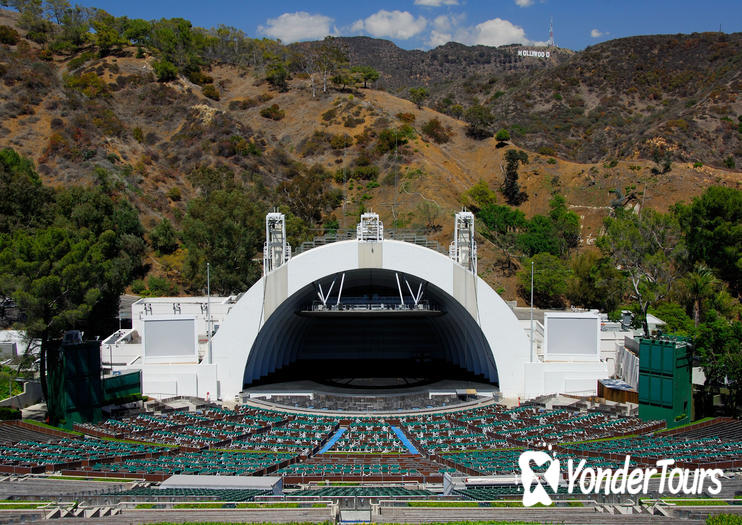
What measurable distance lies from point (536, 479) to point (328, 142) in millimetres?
82737

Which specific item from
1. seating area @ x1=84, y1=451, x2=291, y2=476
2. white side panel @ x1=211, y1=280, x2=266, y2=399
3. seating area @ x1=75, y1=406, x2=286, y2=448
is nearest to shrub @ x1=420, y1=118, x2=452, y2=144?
white side panel @ x1=211, y1=280, x2=266, y2=399

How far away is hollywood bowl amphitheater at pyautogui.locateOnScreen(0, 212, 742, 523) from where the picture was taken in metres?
17.5

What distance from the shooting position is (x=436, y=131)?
102312 millimetres

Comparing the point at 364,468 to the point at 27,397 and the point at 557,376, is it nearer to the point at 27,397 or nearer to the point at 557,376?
the point at 557,376

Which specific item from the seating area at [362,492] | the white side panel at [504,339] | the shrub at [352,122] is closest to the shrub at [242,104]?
the shrub at [352,122]

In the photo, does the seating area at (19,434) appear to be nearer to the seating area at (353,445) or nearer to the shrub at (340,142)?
the seating area at (353,445)

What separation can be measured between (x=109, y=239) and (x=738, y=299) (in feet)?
184

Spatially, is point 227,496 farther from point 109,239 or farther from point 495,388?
point 109,239

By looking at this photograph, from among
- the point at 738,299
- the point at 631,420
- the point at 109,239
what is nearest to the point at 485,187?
the point at 738,299

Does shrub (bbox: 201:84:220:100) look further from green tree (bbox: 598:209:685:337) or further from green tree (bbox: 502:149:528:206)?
green tree (bbox: 598:209:685:337)

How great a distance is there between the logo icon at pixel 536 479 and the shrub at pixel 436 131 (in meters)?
82.9

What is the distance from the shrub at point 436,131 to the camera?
102 metres

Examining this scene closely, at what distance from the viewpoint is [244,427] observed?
29.9 metres

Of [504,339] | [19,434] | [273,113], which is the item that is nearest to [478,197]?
[273,113]
